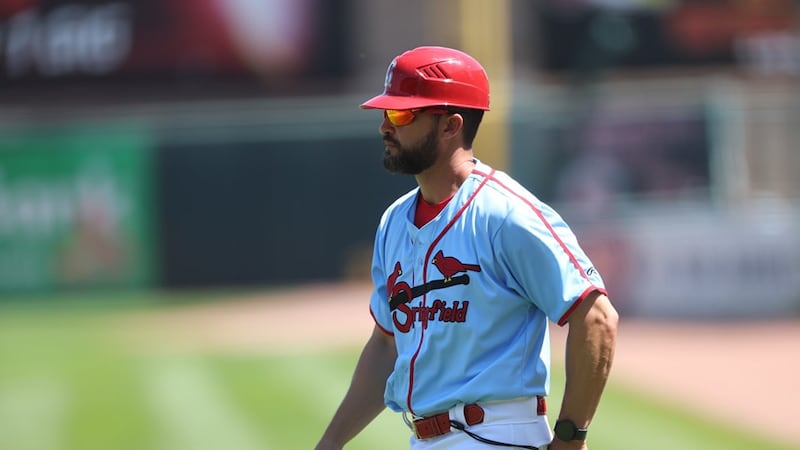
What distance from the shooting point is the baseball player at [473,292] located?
10.6 feet

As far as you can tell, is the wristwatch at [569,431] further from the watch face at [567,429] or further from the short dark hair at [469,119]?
the short dark hair at [469,119]

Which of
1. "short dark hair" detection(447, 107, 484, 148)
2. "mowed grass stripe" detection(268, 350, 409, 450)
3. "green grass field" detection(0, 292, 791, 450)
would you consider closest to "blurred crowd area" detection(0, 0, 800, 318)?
"mowed grass stripe" detection(268, 350, 409, 450)

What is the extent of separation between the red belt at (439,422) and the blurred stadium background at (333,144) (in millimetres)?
7358

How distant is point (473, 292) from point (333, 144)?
15.3 metres

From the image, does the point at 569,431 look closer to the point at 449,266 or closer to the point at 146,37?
the point at 449,266

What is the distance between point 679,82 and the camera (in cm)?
2370

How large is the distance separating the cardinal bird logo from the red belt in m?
0.35

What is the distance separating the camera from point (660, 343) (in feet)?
40.6

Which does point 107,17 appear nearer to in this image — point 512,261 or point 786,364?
point 786,364

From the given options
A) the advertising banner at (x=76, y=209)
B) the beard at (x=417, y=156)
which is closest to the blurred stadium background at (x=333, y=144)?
the advertising banner at (x=76, y=209)

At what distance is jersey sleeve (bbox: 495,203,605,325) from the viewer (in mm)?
3209

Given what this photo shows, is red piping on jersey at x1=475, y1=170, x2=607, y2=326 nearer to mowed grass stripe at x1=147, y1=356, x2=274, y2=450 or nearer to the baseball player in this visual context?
the baseball player

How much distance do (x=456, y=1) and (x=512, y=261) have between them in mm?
21398

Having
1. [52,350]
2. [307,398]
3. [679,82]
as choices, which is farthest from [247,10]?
[307,398]
